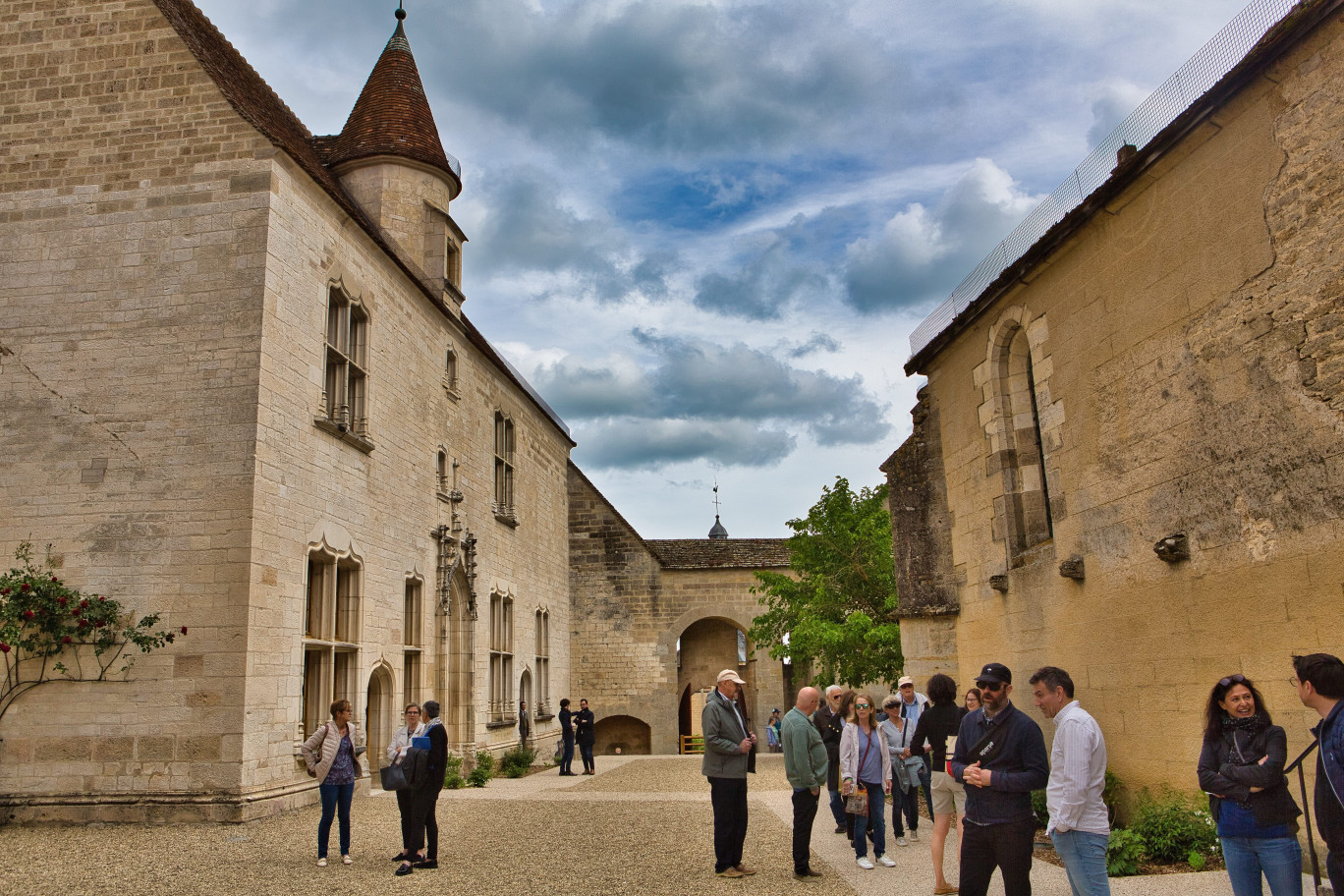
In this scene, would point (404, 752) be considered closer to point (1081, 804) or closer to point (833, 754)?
point (833, 754)

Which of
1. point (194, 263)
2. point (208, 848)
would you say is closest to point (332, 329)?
point (194, 263)

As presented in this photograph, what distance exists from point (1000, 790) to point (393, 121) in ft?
56.4

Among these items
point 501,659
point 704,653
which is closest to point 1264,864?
point 501,659

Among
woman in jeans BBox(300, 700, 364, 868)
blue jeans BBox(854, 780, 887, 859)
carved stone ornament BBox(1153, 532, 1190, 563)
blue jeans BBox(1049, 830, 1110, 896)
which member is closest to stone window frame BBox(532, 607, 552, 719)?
woman in jeans BBox(300, 700, 364, 868)

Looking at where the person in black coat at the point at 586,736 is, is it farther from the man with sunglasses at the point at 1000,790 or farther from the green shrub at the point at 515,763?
the man with sunglasses at the point at 1000,790

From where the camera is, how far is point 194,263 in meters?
11.1

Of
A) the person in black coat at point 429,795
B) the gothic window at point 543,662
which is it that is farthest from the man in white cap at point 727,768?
the gothic window at point 543,662

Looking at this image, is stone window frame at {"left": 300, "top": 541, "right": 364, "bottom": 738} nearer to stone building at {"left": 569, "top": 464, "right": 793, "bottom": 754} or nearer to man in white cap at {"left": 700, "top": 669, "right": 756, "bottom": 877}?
man in white cap at {"left": 700, "top": 669, "right": 756, "bottom": 877}

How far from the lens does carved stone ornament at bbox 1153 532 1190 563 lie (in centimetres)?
692

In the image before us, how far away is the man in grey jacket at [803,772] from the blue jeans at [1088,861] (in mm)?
2836

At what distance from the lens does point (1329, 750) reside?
3.66 m

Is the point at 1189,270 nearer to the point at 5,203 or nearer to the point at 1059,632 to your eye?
the point at 1059,632

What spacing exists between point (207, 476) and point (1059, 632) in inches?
341

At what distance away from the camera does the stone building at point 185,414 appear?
391 inches
